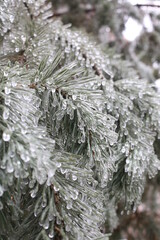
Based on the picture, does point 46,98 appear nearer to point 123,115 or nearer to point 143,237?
point 123,115

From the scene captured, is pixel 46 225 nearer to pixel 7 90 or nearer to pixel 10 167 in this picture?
pixel 10 167

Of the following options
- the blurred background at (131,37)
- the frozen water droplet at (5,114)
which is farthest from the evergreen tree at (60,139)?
the blurred background at (131,37)

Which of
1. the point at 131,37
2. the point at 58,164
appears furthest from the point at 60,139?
the point at 131,37

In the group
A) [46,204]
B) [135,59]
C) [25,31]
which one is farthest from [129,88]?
[135,59]

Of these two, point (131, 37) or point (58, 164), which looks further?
point (131, 37)

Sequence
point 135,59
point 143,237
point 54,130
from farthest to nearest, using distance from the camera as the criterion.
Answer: point 143,237 → point 135,59 → point 54,130

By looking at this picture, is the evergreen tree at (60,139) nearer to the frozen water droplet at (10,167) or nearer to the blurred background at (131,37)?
the frozen water droplet at (10,167)

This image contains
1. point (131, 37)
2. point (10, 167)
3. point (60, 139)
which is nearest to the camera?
point (10, 167)
